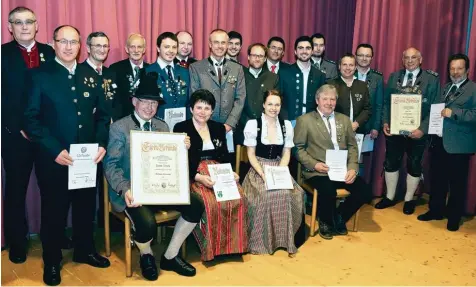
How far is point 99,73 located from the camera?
3611 millimetres

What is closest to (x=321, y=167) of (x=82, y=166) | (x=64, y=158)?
(x=82, y=166)

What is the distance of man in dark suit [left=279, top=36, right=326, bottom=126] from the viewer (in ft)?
14.8

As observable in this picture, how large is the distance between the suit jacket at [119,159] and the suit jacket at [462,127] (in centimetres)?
270

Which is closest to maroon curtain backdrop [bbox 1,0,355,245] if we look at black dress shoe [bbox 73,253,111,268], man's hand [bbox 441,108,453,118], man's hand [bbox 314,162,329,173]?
black dress shoe [bbox 73,253,111,268]

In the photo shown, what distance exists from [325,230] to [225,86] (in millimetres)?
1509

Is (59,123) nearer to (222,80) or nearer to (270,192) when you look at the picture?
(222,80)

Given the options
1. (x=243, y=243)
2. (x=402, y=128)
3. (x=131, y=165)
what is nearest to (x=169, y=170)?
(x=131, y=165)

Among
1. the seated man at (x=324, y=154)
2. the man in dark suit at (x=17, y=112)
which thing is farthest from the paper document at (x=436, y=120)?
the man in dark suit at (x=17, y=112)

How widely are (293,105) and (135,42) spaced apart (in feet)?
5.22

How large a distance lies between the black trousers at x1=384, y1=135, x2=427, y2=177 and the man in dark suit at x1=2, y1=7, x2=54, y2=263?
3.29 metres

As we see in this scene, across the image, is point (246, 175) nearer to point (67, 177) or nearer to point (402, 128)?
point (67, 177)

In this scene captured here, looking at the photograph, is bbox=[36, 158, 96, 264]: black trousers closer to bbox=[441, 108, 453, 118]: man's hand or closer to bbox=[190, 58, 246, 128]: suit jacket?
bbox=[190, 58, 246, 128]: suit jacket

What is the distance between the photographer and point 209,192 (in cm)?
351

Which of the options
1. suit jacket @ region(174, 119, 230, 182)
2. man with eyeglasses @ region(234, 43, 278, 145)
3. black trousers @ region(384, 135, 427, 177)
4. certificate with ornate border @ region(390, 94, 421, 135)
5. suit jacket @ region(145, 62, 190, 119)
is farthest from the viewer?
black trousers @ region(384, 135, 427, 177)
